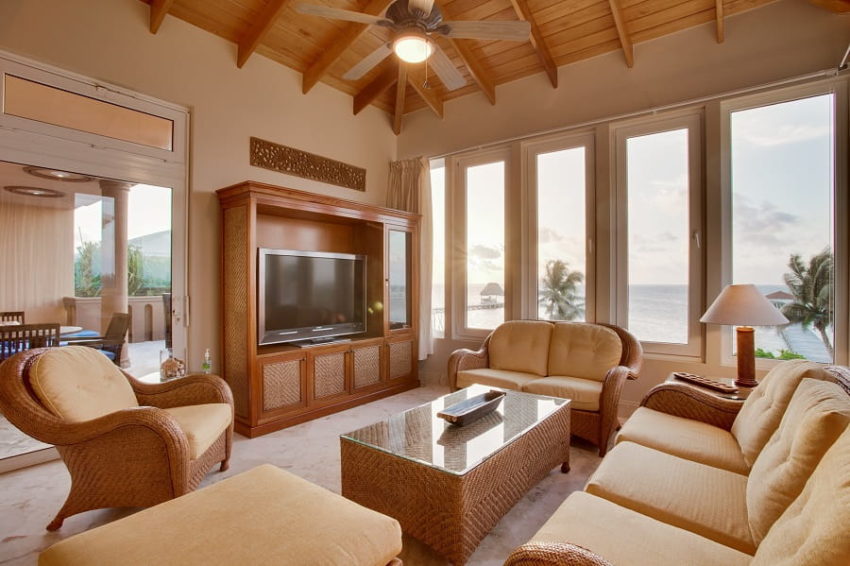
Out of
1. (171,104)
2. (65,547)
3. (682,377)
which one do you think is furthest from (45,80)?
(682,377)

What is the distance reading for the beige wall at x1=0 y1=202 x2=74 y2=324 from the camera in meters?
2.53

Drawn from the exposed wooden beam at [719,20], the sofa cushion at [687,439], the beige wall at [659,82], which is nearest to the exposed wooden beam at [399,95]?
the beige wall at [659,82]

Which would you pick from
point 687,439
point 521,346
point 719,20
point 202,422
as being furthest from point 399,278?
point 719,20

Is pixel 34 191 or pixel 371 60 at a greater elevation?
pixel 371 60

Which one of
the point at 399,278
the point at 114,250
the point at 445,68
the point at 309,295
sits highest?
the point at 445,68

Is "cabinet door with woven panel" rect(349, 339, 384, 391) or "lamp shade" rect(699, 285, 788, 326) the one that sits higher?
"lamp shade" rect(699, 285, 788, 326)

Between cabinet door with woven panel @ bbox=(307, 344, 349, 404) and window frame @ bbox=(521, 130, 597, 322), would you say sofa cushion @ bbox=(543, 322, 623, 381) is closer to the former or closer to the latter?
window frame @ bbox=(521, 130, 597, 322)

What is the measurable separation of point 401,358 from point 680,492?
3207mm

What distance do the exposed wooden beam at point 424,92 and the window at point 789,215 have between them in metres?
2.68

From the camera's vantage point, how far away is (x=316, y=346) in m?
3.57

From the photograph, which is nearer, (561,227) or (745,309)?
(745,309)

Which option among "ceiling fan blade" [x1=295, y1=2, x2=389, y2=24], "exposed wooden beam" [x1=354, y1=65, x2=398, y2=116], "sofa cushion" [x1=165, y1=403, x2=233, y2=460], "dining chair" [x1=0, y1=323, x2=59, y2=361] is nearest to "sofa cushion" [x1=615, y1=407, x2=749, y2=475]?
"sofa cushion" [x1=165, y1=403, x2=233, y2=460]

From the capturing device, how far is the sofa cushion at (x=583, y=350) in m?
3.15

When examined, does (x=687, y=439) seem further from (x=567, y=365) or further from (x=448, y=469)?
(x=567, y=365)
